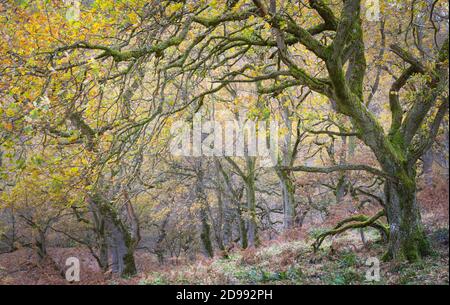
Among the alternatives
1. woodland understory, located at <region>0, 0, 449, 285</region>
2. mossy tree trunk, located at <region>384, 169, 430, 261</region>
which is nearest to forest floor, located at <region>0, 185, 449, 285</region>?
woodland understory, located at <region>0, 0, 449, 285</region>

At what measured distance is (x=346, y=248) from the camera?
1290 centimetres

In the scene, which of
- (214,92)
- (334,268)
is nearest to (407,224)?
(334,268)

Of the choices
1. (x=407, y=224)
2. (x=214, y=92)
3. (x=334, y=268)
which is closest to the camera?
(x=407, y=224)

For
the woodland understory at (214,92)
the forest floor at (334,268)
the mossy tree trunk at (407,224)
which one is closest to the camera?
the woodland understory at (214,92)

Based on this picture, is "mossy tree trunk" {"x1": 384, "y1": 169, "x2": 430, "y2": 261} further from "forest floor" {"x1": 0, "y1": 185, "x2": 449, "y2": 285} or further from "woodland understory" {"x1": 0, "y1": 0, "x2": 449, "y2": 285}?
"forest floor" {"x1": 0, "y1": 185, "x2": 449, "y2": 285}

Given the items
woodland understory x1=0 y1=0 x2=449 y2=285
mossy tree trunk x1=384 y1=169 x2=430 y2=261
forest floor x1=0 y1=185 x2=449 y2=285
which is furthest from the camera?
mossy tree trunk x1=384 y1=169 x2=430 y2=261

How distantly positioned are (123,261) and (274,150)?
27.9 feet

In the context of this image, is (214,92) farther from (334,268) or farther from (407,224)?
(407,224)

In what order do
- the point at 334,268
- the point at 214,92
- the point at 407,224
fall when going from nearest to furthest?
the point at 407,224 → the point at 334,268 → the point at 214,92

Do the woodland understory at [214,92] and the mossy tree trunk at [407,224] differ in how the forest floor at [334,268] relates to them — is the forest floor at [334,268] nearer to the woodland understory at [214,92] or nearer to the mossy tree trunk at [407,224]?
the woodland understory at [214,92]

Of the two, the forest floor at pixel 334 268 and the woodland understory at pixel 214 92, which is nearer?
the woodland understory at pixel 214 92

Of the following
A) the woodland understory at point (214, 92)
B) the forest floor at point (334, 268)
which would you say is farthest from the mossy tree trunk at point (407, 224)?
the forest floor at point (334, 268)

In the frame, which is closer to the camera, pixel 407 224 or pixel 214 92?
pixel 407 224

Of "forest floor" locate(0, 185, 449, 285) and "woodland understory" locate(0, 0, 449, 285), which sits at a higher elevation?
"woodland understory" locate(0, 0, 449, 285)
